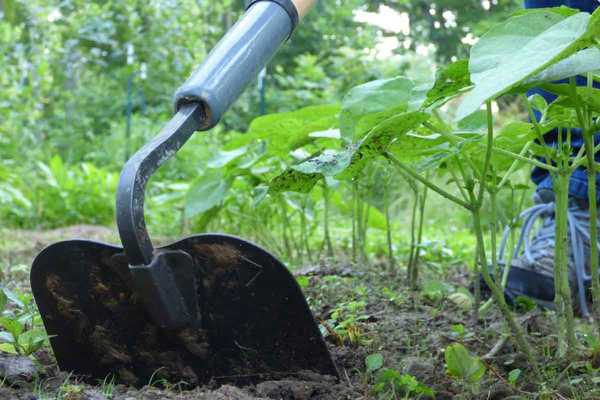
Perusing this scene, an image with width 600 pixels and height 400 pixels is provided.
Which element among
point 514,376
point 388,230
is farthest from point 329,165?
point 388,230

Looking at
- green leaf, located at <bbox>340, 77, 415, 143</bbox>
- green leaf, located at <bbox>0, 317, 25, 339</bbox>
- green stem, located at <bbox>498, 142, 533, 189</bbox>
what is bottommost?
green leaf, located at <bbox>0, 317, 25, 339</bbox>

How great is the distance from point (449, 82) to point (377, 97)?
0.10 meters

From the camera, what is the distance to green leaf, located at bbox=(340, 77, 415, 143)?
3.47 ft

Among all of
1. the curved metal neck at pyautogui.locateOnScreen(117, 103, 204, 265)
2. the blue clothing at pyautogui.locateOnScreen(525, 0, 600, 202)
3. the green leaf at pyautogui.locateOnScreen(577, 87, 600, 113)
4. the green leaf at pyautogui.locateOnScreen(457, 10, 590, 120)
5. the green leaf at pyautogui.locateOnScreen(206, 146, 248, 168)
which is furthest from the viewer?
the green leaf at pyautogui.locateOnScreen(206, 146, 248, 168)

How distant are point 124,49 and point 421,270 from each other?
613 cm

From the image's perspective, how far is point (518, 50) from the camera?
0.80 m

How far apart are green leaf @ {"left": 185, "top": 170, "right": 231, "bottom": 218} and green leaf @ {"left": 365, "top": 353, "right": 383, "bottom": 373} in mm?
1114

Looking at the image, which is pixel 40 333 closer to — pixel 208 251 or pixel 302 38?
pixel 208 251

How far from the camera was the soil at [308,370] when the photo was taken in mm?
1170

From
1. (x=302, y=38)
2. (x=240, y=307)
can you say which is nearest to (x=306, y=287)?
(x=240, y=307)

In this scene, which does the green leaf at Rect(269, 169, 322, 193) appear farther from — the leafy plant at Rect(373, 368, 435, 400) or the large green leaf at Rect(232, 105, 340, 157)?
the large green leaf at Rect(232, 105, 340, 157)

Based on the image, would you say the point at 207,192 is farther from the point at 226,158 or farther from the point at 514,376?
the point at 514,376

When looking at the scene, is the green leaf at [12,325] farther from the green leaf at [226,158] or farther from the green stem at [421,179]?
the green leaf at [226,158]

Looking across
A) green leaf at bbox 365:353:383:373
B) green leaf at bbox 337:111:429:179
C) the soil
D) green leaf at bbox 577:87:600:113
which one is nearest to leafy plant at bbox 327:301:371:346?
the soil
